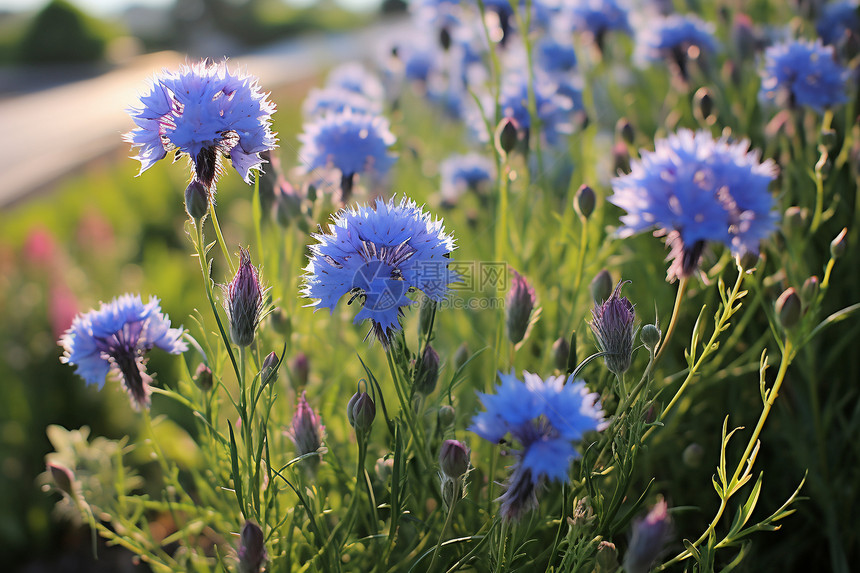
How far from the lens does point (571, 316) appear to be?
1159 mm

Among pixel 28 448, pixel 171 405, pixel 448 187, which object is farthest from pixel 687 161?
pixel 28 448

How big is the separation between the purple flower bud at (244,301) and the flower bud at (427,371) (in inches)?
8.8

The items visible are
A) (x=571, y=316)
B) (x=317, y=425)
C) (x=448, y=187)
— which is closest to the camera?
(x=317, y=425)

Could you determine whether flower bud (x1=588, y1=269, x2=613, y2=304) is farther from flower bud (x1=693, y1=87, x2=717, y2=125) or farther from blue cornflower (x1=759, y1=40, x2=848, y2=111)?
blue cornflower (x1=759, y1=40, x2=848, y2=111)

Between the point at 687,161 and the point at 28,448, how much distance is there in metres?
1.91

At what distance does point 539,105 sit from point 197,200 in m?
0.97

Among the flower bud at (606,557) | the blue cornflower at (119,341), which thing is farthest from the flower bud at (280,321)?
the flower bud at (606,557)

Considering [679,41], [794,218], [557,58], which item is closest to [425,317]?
[794,218]

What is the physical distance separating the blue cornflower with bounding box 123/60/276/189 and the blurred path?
2.82 metres

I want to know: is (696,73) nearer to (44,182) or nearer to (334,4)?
(44,182)

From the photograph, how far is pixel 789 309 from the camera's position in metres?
0.91

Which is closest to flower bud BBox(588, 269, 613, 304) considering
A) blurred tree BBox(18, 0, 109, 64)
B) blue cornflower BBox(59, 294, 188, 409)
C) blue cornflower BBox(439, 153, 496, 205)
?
blue cornflower BBox(59, 294, 188, 409)

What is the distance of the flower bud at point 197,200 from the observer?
2.72 ft

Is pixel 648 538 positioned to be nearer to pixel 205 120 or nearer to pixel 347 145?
pixel 205 120
